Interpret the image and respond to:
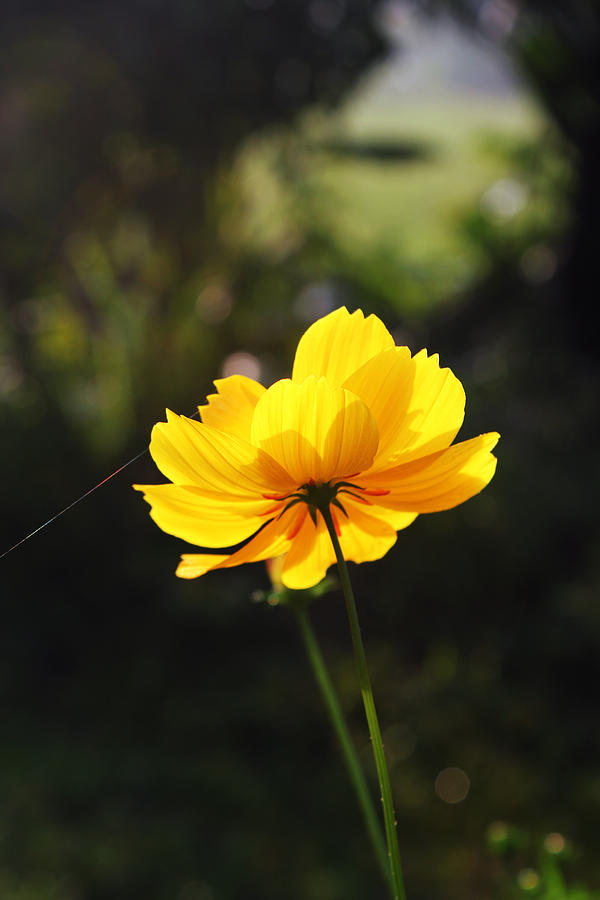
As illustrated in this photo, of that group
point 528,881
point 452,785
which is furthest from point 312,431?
point 452,785

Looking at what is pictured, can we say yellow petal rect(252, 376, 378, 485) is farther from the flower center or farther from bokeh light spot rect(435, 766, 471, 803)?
bokeh light spot rect(435, 766, 471, 803)

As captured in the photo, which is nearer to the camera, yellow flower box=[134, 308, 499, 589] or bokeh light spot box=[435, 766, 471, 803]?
yellow flower box=[134, 308, 499, 589]

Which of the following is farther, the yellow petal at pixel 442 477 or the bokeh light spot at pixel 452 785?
the bokeh light spot at pixel 452 785

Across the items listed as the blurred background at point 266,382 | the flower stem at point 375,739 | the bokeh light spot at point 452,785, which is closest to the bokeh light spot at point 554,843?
the blurred background at point 266,382

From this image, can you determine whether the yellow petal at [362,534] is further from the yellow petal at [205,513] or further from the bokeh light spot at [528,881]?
the bokeh light spot at [528,881]

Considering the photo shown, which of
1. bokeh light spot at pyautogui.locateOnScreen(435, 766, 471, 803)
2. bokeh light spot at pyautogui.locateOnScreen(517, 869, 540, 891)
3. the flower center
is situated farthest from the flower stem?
bokeh light spot at pyautogui.locateOnScreen(435, 766, 471, 803)

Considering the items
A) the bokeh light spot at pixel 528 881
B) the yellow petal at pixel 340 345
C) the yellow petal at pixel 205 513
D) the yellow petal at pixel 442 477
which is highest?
the yellow petal at pixel 340 345

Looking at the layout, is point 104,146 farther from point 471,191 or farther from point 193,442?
point 193,442

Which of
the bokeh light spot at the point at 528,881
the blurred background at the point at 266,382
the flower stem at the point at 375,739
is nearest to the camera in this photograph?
the flower stem at the point at 375,739

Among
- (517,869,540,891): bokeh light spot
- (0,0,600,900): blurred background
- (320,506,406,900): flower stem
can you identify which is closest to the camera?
(320,506,406,900): flower stem
